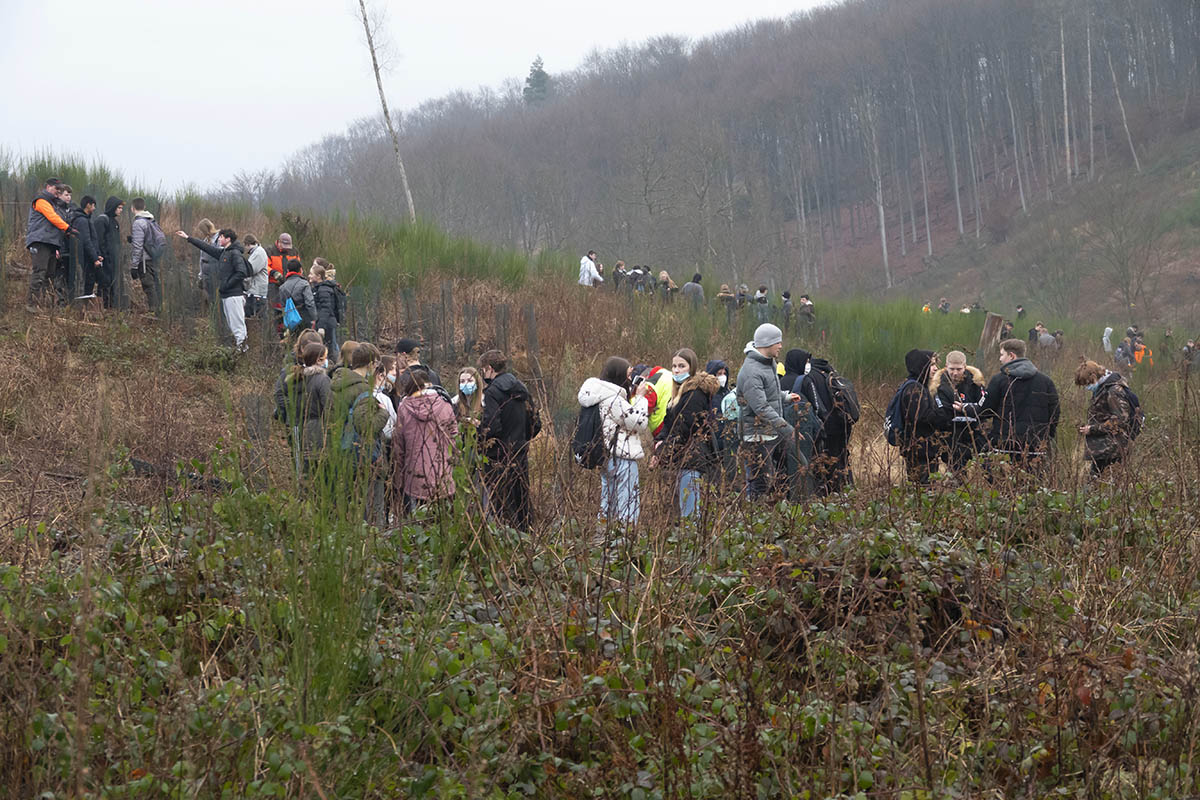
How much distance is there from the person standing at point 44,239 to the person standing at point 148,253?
889 millimetres

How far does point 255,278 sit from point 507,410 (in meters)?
6.79

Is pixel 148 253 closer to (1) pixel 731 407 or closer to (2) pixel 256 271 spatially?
(2) pixel 256 271

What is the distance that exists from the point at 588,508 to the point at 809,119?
67.2 meters

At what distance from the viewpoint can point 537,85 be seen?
10162cm

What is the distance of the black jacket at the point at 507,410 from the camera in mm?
6863

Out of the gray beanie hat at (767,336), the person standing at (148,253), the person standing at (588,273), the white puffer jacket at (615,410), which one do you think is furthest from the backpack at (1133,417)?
the person standing at (588,273)

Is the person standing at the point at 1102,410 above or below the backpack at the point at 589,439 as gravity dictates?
below

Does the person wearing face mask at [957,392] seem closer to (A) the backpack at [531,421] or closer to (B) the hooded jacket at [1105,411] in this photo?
(B) the hooded jacket at [1105,411]

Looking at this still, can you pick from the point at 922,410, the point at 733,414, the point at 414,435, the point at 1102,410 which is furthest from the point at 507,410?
the point at 1102,410

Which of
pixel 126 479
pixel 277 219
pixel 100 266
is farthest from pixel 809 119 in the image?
pixel 126 479

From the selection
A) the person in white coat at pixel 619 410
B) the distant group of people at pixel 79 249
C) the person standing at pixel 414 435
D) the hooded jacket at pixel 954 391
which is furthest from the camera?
the distant group of people at pixel 79 249

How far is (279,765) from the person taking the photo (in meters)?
2.79

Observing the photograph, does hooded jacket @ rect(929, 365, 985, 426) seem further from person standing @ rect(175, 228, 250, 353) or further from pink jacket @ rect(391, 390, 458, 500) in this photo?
person standing @ rect(175, 228, 250, 353)

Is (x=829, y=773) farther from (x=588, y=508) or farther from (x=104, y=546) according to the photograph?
(x=104, y=546)
